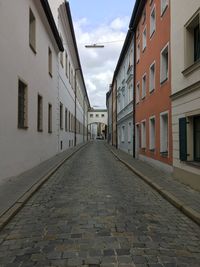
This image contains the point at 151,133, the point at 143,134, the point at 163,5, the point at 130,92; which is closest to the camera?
the point at 163,5

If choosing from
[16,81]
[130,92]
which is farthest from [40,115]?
[130,92]

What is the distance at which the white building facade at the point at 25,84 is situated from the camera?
10.0 m

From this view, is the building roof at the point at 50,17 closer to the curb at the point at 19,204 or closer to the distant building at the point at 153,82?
the distant building at the point at 153,82

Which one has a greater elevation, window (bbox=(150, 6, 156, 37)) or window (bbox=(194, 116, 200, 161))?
window (bbox=(150, 6, 156, 37))

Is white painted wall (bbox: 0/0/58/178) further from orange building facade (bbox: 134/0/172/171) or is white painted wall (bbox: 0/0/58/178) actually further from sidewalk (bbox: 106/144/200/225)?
orange building facade (bbox: 134/0/172/171)

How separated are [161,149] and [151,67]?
14.9 feet

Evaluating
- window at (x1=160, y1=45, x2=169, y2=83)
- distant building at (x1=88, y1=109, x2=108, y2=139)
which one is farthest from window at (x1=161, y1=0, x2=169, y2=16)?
distant building at (x1=88, y1=109, x2=108, y2=139)

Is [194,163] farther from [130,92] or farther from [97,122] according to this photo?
[97,122]

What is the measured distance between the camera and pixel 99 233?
5438mm

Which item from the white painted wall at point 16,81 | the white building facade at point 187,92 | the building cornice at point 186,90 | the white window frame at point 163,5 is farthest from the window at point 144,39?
the building cornice at point 186,90

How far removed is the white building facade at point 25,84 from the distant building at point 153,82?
5.01 metres

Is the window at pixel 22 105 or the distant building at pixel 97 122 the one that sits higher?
the distant building at pixel 97 122

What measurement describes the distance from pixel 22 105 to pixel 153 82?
7.12m

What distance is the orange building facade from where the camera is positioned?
13961 millimetres
